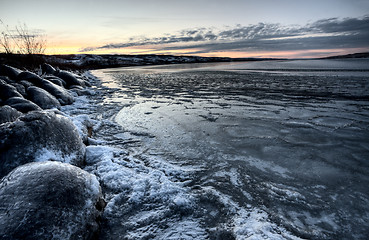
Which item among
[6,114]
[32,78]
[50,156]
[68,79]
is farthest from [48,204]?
[68,79]

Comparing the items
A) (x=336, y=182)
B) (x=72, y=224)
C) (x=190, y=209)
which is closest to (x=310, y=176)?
(x=336, y=182)

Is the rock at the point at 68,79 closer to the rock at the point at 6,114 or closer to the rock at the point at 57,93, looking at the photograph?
the rock at the point at 57,93

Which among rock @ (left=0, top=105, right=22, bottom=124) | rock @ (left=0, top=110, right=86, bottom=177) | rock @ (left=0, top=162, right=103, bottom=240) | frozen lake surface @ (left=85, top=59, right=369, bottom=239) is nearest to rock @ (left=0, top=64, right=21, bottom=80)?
rock @ (left=0, top=105, right=22, bottom=124)

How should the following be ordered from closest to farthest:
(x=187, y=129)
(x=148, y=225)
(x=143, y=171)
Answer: (x=148, y=225) → (x=143, y=171) → (x=187, y=129)

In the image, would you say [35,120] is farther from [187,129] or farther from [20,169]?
[187,129]

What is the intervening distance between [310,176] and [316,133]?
1.67m

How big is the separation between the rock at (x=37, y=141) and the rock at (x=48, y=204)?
502mm

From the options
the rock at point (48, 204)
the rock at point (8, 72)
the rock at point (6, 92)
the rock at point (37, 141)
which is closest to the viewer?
the rock at point (48, 204)

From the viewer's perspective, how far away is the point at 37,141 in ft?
7.76

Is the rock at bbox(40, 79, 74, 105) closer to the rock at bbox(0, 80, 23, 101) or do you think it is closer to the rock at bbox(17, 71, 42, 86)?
the rock at bbox(17, 71, 42, 86)

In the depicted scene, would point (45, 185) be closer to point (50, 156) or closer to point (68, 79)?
point (50, 156)

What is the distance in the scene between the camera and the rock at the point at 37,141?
7.28 ft

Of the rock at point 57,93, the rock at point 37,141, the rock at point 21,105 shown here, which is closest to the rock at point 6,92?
the rock at point 21,105

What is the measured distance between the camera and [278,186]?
233 centimetres
